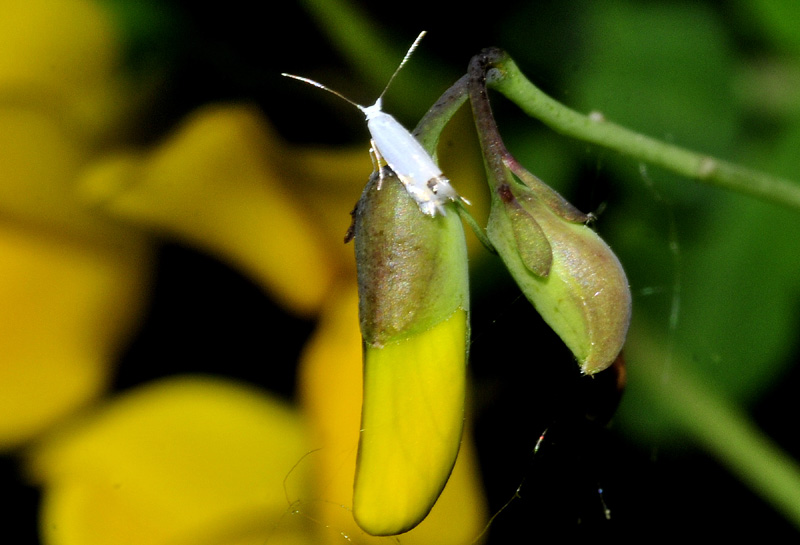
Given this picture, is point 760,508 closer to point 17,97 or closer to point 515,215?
point 515,215

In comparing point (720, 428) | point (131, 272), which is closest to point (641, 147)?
point (720, 428)

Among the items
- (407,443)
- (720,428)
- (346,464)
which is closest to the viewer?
(407,443)

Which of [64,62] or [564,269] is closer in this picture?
[564,269]

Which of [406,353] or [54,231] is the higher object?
[406,353]

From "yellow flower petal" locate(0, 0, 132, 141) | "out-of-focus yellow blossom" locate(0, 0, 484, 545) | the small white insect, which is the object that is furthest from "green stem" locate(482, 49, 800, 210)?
"yellow flower petal" locate(0, 0, 132, 141)

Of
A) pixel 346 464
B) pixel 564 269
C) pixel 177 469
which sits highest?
pixel 564 269

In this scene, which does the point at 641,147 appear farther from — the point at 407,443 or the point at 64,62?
the point at 64,62

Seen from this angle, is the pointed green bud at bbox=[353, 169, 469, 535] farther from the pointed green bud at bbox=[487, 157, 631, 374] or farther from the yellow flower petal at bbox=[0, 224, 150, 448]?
the yellow flower petal at bbox=[0, 224, 150, 448]

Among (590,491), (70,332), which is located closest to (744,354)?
(590,491)
